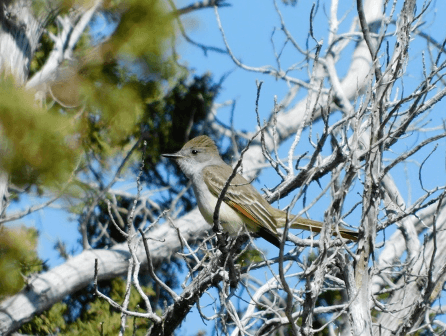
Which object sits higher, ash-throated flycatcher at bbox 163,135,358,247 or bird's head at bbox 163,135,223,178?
bird's head at bbox 163,135,223,178

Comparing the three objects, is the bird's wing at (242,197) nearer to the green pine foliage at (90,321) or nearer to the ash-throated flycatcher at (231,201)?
the ash-throated flycatcher at (231,201)

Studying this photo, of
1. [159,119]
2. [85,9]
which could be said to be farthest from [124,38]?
[159,119]

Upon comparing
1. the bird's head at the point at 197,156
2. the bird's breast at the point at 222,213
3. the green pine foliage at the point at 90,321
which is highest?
the bird's head at the point at 197,156

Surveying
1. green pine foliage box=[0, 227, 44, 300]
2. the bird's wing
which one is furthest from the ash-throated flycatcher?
green pine foliage box=[0, 227, 44, 300]

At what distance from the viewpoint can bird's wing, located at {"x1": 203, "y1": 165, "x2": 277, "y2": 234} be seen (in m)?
5.68

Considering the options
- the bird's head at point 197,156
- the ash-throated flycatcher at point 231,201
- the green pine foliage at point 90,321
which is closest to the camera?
the ash-throated flycatcher at point 231,201

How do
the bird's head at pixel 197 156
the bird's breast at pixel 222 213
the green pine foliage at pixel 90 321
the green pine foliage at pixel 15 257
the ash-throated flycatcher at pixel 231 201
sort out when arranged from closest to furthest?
the ash-throated flycatcher at pixel 231 201, the bird's breast at pixel 222 213, the bird's head at pixel 197 156, the green pine foliage at pixel 15 257, the green pine foliage at pixel 90 321

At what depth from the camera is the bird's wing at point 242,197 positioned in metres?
5.68

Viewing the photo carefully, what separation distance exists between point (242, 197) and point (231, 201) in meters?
0.12

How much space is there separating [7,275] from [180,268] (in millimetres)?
2877

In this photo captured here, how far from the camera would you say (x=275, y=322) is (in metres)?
4.64

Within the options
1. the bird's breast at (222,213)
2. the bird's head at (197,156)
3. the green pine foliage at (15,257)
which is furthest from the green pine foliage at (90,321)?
the bird's breast at (222,213)

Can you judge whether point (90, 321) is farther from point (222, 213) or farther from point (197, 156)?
point (222, 213)

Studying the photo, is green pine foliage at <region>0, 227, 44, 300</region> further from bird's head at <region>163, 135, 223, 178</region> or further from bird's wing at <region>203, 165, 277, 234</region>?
bird's wing at <region>203, 165, 277, 234</region>
